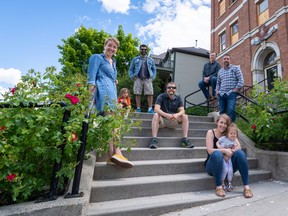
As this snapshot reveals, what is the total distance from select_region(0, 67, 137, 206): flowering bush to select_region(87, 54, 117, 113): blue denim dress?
731 mm

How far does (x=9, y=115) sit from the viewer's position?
1.61m

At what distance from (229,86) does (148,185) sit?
2.88 metres

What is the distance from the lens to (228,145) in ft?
8.89

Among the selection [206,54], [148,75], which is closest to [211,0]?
[206,54]

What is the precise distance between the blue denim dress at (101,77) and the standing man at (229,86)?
256 centimetres

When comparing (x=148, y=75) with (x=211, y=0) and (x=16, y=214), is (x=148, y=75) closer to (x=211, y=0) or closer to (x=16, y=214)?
(x=16, y=214)

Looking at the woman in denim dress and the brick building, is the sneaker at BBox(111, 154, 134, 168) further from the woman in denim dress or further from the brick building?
the brick building

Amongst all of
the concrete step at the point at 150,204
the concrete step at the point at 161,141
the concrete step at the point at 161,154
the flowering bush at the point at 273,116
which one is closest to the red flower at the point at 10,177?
the concrete step at the point at 150,204

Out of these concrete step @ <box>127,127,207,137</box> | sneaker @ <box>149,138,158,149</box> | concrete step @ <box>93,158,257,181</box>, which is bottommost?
concrete step @ <box>93,158,257,181</box>

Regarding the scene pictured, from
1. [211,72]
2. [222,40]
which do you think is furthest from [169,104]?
[222,40]

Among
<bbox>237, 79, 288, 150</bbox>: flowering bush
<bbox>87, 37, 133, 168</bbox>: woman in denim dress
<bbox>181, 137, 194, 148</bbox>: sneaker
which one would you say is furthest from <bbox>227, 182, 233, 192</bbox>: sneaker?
<bbox>87, 37, 133, 168</bbox>: woman in denim dress

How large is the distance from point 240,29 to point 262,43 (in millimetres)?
2480

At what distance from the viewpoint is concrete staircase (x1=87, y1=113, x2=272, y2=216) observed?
2092mm

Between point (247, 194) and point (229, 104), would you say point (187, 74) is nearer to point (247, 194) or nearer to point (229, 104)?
point (229, 104)
